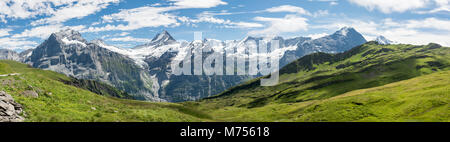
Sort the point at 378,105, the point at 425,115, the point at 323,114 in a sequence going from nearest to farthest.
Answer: the point at 425,115
the point at 378,105
the point at 323,114

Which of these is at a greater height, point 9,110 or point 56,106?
point 9,110

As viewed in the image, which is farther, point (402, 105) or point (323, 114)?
point (323, 114)

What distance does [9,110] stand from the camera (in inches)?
1389

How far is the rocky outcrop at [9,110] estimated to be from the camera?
33.7 metres

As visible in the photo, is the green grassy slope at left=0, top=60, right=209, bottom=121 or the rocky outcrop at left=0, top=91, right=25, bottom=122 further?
the green grassy slope at left=0, top=60, right=209, bottom=121

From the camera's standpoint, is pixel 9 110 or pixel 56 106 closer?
pixel 9 110

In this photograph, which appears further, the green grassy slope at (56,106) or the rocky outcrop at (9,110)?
the green grassy slope at (56,106)

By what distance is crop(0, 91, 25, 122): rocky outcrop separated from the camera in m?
33.7
